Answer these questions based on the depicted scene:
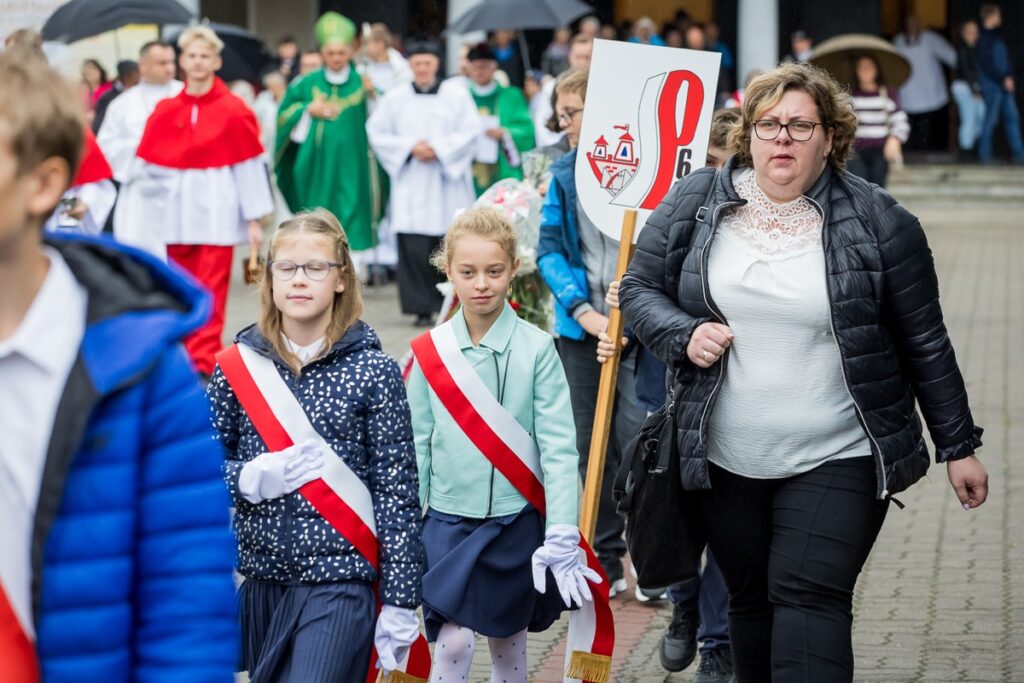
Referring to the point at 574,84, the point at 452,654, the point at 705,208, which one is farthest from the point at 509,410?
the point at 574,84

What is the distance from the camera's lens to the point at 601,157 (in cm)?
562

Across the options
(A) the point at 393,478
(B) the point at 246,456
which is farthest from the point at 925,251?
(B) the point at 246,456

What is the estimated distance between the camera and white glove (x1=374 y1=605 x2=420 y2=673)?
3.82 m

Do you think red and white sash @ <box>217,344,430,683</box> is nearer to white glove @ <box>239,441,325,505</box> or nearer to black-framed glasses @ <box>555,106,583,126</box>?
white glove @ <box>239,441,325,505</box>

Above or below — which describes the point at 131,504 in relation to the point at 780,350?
above

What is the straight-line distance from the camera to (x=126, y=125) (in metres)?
10.9

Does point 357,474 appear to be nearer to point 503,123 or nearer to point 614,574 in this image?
point 614,574

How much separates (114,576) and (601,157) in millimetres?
3553

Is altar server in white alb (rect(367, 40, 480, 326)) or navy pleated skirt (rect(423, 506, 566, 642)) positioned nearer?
navy pleated skirt (rect(423, 506, 566, 642))

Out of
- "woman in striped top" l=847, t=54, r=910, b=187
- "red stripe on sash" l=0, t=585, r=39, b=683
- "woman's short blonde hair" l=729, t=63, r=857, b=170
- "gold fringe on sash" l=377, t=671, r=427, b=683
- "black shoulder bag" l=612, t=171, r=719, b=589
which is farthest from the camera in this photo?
"woman in striped top" l=847, t=54, r=910, b=187

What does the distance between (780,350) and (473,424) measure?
862 millimetres

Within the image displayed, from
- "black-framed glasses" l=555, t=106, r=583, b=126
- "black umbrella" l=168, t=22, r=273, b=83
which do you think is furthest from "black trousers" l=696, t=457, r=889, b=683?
"black umbrella" l=168, t=22, r=273, b=83

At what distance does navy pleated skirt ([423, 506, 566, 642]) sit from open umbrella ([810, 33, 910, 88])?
16047 mm

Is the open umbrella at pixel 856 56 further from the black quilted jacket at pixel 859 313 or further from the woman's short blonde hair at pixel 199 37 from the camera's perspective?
the black quilted jacket at pixel 859 313
